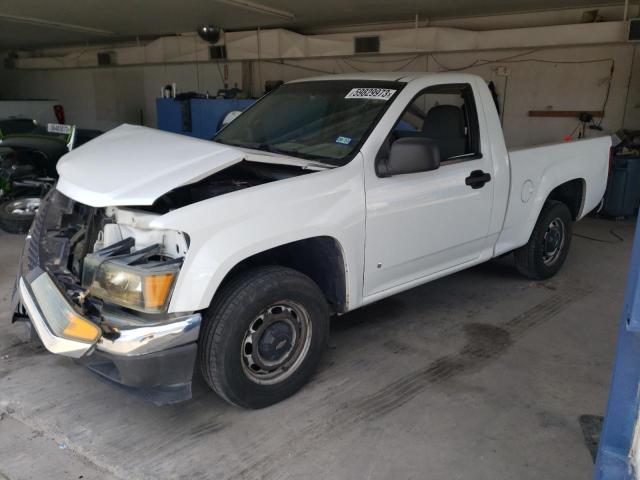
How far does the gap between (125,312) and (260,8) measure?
782 cm

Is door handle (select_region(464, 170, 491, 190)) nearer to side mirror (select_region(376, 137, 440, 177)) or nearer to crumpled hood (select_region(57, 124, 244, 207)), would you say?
side mirror (select_region(376, 137, 440, 177))

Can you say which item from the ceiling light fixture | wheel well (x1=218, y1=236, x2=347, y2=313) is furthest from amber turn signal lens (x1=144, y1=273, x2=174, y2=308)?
the ceiling light fixture

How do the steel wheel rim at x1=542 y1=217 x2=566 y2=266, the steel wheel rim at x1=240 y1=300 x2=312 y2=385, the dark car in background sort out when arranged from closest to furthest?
the steel wheel rim at x1=240 y1=300 x2=312 y2=385 → the steel wheel rim at x1=542 y1=217 x2=566 y2=266 → the dark car in background

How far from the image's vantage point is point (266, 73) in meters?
12.5

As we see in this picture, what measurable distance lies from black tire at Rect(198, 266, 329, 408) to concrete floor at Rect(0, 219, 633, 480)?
165 millimetres

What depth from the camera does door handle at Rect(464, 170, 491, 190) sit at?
378 cm

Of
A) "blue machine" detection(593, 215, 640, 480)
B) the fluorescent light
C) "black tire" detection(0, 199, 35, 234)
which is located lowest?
"black tire" detection(0, 199, 35, 234)

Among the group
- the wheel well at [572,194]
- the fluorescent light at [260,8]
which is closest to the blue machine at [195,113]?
the fluorescent light at [260,8]

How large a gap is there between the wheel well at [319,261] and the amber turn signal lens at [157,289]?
2.04 feet

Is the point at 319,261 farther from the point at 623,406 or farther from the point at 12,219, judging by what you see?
the point at 12,219

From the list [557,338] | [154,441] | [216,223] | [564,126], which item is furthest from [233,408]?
[564,126]

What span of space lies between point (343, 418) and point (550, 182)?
289 cm

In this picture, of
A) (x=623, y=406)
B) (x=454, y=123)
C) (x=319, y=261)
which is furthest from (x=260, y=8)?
(x=623, y=406)

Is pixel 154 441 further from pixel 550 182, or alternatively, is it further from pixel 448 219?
pixel 550 182
